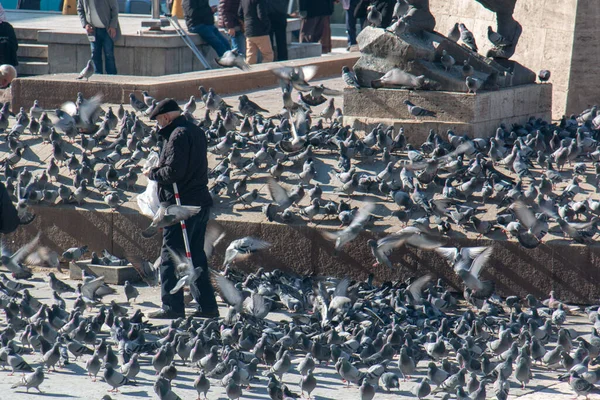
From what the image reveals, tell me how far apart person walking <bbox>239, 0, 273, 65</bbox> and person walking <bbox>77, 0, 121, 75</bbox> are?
1.91 metres

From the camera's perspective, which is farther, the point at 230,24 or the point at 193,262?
the point at 230,24

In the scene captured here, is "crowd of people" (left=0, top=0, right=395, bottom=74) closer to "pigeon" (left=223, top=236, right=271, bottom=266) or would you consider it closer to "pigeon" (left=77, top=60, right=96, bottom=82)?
"pigeon" (left=77, top=60, right=96, bottom=82)

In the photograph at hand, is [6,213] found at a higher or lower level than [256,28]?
lower

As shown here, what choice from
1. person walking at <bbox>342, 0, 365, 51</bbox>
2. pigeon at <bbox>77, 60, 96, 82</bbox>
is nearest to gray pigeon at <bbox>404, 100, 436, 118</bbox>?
pigeon at <bbox>77, 60, 96, 82</bbox>

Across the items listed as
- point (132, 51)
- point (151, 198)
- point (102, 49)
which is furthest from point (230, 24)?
point (151, 198)

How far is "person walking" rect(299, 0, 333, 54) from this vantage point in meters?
19.8

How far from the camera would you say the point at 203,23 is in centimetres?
1756

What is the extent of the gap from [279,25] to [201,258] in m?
9.71

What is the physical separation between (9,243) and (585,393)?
19.9 feet

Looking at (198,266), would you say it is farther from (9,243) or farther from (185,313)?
(9,243)

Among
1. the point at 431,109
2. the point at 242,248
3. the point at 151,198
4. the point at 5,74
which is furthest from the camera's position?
the point at 431,109

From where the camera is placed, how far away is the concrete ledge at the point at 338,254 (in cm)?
947

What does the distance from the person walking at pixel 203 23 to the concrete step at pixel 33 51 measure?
270 cm

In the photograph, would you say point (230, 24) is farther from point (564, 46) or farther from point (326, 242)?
point (326, 242)
